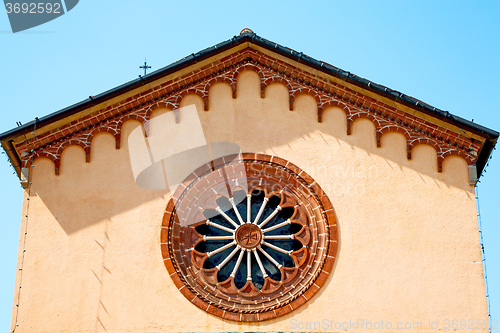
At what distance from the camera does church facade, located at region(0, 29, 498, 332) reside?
16812mm

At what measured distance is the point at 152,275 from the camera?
672 inches

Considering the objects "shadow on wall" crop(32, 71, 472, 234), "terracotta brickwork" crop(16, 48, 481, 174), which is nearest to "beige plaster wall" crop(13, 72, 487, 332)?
"shadow on wall" crop(32, 71, 472, 234)

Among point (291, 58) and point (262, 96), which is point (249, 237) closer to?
point (262, 96)

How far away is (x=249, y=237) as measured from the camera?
17531 millimetres

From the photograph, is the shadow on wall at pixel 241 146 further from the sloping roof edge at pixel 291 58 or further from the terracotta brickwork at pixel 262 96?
the sloping roof edge at pixel 291 58

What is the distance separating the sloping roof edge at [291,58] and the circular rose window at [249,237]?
2279 mm

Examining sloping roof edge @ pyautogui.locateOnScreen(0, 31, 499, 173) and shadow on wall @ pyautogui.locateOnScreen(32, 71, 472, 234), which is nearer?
shadow on wall @ pyautogui.locateOnScreen(32, 71, 472, 234)

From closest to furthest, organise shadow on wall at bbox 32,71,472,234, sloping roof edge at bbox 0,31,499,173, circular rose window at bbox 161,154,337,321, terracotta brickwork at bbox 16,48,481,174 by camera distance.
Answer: circular rose window at bbox 161,154,337,321, shadow on wall at bbox 32,71,472,234, sloping roof edge at bbox 0,31,499,173, terracotta brickwork at bbox 16,48,481,174

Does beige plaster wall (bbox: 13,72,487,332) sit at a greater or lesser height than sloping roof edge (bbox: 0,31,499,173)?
lesser

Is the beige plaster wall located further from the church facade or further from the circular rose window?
the circular rose window

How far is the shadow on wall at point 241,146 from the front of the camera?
17.8 meters

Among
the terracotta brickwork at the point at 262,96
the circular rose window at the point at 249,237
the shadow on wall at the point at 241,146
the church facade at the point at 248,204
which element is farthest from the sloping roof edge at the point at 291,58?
the circular rose window at the point at 249,237

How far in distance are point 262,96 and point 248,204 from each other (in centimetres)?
254

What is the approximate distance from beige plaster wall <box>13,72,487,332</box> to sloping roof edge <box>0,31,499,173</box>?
28.8 inches
